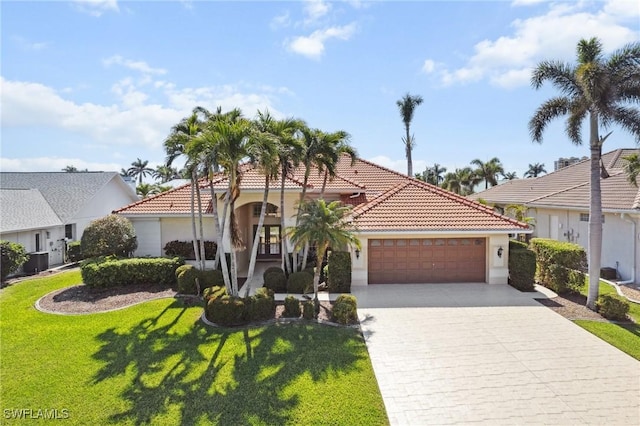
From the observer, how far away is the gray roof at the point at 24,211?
2020 centimetres

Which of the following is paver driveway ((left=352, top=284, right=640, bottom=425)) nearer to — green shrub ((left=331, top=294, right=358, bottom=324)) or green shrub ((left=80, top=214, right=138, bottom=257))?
green shrub ((left=331, top=294, right=358, bottom=324))

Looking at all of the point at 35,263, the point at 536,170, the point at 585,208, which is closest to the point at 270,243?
the point at 35,263

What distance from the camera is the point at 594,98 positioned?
40.1 ft

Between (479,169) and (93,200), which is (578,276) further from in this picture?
(479,169)

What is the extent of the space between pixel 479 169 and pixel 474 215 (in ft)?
148

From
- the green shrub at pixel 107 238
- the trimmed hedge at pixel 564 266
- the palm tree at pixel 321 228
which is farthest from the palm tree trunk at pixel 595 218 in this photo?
the green shrub at pixel 107 238

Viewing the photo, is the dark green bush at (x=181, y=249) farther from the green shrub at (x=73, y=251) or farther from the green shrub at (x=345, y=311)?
the green shrub at (x=345, y=311)

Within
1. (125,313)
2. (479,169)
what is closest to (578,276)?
(125,313)

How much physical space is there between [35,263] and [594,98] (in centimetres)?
2869

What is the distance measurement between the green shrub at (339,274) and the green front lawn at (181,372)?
422 cm

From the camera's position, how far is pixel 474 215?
1677 cm

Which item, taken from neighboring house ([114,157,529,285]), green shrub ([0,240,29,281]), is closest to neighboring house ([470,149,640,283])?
neighboring house ([114,157,529,285])

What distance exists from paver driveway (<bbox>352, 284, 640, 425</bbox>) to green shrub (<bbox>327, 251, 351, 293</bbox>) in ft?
6.63

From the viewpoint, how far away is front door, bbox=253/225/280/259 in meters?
24.4
